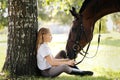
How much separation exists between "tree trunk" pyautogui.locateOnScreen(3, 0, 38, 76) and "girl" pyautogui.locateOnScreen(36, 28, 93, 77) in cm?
13

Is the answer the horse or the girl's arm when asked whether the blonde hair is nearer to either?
the girl's arm

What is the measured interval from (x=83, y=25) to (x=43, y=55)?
105 cm

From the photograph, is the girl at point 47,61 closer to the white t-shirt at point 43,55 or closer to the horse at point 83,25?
the white t-shirt at point 43,55

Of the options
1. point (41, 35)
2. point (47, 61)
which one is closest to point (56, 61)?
point (47, 61)

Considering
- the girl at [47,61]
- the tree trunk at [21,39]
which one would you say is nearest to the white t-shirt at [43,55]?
the girl at [47,61]

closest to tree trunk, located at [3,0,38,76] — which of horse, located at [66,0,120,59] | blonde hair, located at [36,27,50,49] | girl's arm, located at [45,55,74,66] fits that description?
blonde hair, located at [36,27,50,49]

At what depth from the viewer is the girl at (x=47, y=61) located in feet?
18.2

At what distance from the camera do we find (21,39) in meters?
5.56

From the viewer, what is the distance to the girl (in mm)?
5562

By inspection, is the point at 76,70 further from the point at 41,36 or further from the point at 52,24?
the point at 52,24

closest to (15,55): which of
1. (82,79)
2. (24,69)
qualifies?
(24,69)

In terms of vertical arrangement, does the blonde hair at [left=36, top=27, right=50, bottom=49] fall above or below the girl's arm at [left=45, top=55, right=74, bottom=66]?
above

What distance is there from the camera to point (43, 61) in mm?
5621

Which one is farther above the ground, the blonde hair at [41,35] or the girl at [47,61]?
the blonde hair at [41,35]
